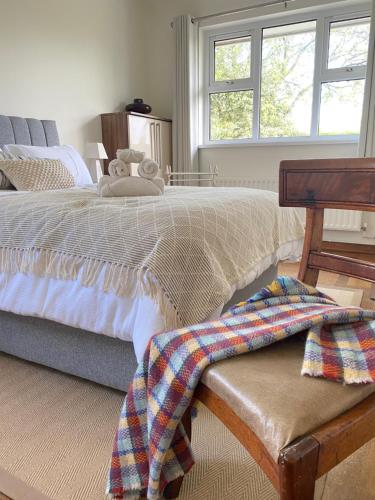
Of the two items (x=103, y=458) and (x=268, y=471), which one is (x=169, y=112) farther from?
(x=268, y=471)

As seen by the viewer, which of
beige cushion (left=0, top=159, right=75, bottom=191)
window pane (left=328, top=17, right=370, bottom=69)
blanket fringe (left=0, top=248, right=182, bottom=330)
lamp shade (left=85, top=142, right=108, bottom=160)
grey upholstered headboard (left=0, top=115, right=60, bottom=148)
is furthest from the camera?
window pane (left=328, top=17, right=370, bottom=69)

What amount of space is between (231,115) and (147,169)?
2708 mm

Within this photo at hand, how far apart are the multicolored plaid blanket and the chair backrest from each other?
0.61 ft

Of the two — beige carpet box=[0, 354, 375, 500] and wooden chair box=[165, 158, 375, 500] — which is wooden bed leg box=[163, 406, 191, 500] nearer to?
beige carpet box=[0, 354, 375, 500]

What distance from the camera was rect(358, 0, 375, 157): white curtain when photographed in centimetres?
326

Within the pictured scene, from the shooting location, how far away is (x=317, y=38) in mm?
3656

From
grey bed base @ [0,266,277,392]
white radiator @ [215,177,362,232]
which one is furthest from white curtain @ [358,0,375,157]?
grey bed base @ [0,266,277,392]

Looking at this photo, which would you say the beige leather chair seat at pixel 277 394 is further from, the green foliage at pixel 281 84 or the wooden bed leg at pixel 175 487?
the green foliage at pixel 281 84

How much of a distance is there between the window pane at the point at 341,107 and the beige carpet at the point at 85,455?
326cm

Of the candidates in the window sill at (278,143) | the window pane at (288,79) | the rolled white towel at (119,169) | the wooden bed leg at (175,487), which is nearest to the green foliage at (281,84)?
the window pane at (288,79)

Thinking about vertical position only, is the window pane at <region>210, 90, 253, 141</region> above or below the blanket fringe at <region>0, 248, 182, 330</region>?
above

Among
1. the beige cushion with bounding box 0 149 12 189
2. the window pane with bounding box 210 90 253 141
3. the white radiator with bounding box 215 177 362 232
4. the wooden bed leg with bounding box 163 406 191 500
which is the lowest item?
the wooden bed leg with bounding box 163 406 191 500

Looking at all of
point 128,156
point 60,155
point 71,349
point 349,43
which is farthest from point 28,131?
point 349,43

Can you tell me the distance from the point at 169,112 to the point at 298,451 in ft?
14.2
